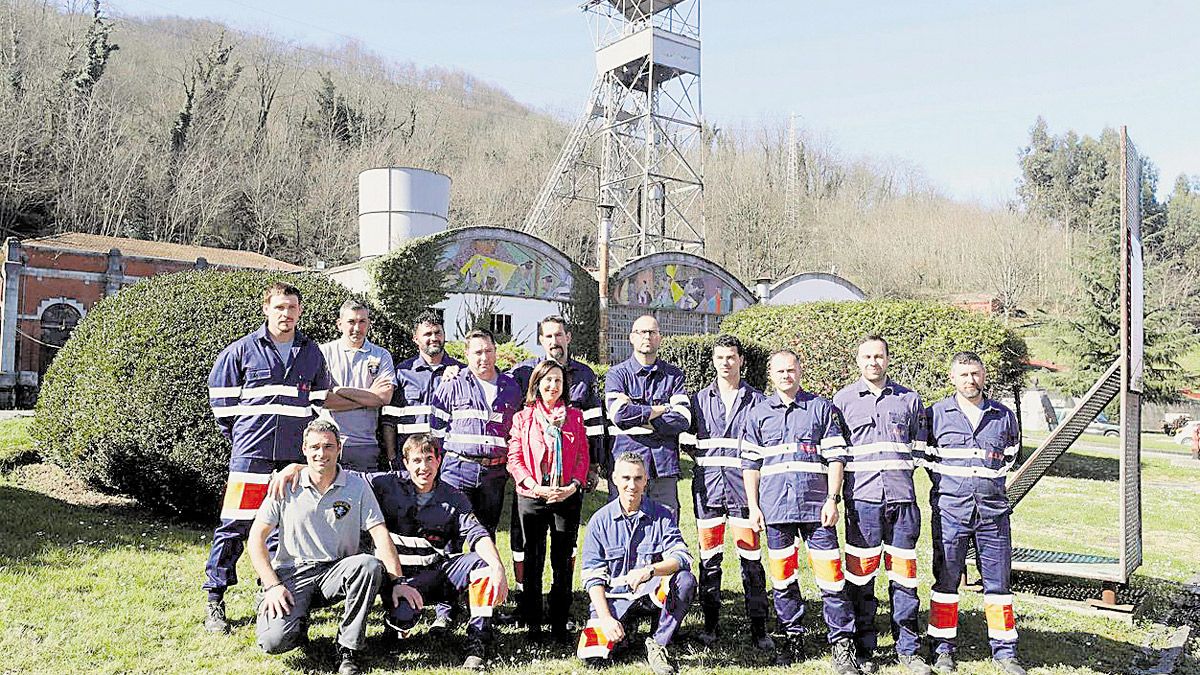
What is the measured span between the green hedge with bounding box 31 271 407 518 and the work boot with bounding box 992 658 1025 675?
18.1 feet

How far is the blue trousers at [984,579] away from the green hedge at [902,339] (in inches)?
319

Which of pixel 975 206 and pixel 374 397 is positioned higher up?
pixel 975 206

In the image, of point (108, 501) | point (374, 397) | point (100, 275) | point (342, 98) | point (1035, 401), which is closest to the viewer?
point (374, 397)

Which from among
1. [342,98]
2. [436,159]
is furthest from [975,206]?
[342,98]

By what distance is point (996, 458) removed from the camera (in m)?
4.80

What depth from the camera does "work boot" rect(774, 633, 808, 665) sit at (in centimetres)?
466

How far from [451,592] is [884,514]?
2592 mm

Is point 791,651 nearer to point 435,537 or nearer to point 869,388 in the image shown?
point 869,388

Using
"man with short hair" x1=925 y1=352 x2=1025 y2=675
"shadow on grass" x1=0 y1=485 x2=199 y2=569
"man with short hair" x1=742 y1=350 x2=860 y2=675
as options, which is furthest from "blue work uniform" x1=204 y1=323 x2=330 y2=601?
"man with short hair" x1=925 y1=352 x2=1025 y2=675

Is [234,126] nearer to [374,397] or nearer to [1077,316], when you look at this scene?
[1077,316]

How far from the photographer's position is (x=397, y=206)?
1889 centimetres

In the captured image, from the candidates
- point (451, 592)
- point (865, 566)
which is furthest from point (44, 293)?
point (865, 566)

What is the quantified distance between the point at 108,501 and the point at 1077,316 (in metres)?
20.3

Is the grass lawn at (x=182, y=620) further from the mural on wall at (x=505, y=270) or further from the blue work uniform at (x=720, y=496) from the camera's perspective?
the mural on wall at (x=505, y=270)
